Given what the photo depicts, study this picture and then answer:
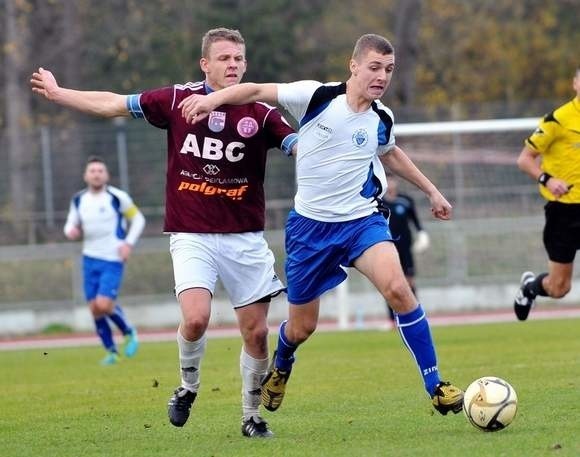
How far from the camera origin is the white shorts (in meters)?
7.68

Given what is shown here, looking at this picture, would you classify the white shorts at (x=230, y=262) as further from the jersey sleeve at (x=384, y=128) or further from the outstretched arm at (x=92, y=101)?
the jersey sleeve at (x=384, y=128)

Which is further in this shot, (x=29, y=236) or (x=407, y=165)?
(x=29, y=236)

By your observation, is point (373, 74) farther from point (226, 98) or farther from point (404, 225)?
point (404, 225)

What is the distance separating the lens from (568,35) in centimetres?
3969

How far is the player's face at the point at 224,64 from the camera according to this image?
7.86 meters

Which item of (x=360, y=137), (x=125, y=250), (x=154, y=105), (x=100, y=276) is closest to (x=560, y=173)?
(x=360, y=137)

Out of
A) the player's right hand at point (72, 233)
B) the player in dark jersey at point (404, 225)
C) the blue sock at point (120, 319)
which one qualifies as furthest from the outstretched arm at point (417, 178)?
the player in dark jersey at point (404, 225)

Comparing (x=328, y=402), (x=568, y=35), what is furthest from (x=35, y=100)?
(x=328, y=402)

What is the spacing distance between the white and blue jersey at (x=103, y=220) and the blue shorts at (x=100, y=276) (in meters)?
0.07

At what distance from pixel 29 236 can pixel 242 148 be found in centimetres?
1680

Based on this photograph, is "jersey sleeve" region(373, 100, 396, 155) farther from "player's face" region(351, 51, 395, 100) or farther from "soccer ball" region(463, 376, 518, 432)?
"soccer ball" region(463, 376, 518, 432)

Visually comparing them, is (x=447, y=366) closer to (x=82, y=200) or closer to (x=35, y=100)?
(x=82, y=200)

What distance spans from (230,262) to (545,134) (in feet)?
14.4

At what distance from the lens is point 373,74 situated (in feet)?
24.7
